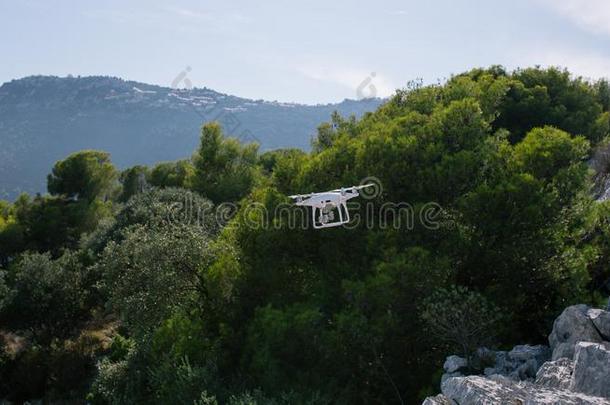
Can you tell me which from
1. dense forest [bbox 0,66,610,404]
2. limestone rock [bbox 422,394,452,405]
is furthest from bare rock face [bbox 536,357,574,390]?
dense forest [bbox 0,66,610,404]

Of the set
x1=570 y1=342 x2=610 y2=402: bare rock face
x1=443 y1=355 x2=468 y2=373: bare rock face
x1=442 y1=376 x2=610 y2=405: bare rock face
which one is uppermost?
x1=570 y1=342 x2=610 y2=402: bare rock face

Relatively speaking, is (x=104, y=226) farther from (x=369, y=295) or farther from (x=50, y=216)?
(x=369, y=295)

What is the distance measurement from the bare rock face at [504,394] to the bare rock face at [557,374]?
0.50m

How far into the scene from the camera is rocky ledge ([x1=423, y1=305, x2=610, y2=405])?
1070 centimetres

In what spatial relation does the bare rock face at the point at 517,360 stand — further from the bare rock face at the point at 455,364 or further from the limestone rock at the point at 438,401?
the limestone rock at the point at 438,401

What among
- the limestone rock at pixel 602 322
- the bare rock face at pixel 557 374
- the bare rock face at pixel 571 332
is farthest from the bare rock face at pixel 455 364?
the limestone rock at pixel 602 322

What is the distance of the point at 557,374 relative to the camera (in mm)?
12039

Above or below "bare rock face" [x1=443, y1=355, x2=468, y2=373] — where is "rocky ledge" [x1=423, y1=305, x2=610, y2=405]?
above

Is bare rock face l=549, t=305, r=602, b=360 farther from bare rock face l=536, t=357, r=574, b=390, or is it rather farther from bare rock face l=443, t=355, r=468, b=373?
bare rock face l=443, t=355, r=468, b=373

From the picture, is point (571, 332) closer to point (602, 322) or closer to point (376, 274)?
point (602, 322)

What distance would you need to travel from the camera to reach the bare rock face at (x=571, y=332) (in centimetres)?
1326

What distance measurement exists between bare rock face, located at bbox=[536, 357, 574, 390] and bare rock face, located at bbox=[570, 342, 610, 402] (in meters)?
0.49

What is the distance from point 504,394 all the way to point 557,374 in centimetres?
186

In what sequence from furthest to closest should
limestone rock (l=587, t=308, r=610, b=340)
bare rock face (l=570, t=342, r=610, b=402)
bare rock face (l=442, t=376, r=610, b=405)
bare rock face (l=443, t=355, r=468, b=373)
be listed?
bare rock face (l=443, t=355, r=468, b=373)
limestone rock (l=587, t=308, r=610, b=340)
bare rock face (l=570, t=342, r=610, b=402)
bare rock face (l=442, t=376, r=610, b=405)
